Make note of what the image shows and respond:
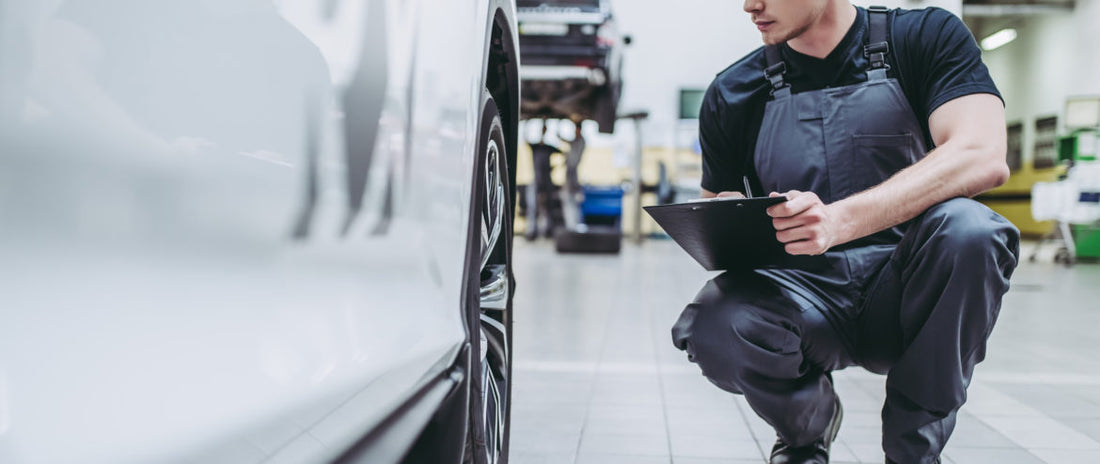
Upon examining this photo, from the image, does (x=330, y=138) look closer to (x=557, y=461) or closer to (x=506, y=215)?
(x=506, y=215)

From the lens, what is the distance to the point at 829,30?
164 cm

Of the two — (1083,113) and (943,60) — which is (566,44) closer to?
(1083,113)

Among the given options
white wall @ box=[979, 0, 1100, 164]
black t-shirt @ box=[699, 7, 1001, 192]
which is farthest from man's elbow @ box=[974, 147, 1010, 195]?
white wall @ box=[979, 0, 1100, 164]

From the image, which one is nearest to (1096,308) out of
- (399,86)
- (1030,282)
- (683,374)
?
(1030,282)

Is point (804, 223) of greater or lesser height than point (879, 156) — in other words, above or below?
below

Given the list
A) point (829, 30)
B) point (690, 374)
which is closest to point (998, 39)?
point (690, 374)

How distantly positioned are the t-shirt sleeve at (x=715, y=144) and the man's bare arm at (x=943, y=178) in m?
0.43

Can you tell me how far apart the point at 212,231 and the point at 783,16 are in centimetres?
133

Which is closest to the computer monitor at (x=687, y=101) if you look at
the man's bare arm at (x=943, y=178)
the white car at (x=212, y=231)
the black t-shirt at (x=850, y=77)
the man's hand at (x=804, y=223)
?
the black t-shirt at (x=850, y=77)

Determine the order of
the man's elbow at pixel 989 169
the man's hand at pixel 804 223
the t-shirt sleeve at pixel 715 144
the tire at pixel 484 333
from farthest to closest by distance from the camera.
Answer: the t-shirt sleeve at pixel 715 144
the man's elbow at pixel 989 169
the man's hand at pixel 804 223
the tire at pixel 484 333

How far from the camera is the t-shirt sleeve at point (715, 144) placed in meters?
1.79

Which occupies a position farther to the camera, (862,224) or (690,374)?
(690,374)

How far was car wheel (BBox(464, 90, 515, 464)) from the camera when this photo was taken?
1.16m

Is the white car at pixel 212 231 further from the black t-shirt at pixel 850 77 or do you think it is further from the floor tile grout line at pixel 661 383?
the floor tile grout line at pixel 661 383
